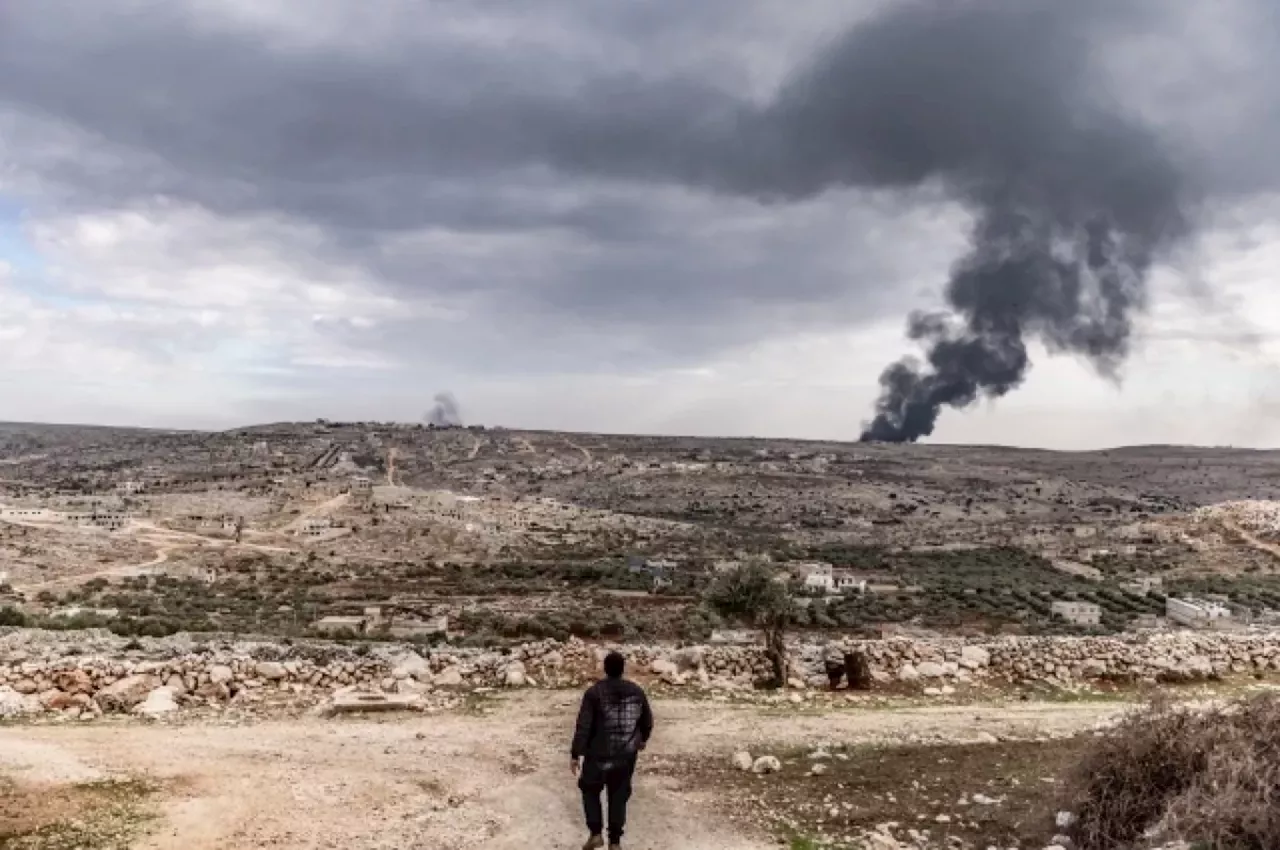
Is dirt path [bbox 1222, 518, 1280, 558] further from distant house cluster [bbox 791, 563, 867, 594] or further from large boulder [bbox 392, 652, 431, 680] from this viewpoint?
large boulder [bbox 392, 652, 431, 680]

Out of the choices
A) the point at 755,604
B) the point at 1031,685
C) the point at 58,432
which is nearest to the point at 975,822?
the point at 1031,685

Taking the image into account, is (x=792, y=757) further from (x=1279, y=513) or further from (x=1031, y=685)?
(x=1279, y=513)

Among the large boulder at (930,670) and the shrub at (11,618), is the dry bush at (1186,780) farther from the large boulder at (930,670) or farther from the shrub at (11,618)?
the shrub at (11,618)

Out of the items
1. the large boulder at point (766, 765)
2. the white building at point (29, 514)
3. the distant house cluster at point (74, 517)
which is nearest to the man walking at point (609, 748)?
the large boulder at point (766, 765)

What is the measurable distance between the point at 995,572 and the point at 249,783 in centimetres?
4809

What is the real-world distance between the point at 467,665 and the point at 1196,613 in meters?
26.0

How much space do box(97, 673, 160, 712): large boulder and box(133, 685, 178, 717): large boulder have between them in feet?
0.50

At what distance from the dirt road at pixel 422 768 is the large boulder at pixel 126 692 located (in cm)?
112

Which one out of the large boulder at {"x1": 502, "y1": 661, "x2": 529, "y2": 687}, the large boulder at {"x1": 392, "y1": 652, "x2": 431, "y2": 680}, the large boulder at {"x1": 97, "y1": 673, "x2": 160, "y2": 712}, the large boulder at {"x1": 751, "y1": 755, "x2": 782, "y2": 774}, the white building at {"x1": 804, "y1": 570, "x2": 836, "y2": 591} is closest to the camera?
the large boulder at {"x1": 751, "y1": 755, "x2": 782, "y2": 774}

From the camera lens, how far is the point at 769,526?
81.1 m

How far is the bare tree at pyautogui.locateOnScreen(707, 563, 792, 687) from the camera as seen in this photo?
18.0m

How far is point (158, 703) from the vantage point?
1256 cm

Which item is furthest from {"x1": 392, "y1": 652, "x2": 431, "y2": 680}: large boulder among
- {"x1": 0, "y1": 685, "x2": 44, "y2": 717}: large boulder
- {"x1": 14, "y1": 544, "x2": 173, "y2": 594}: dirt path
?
{"x1": 14, "y1": 544, "x2": 173, "y2": 594}: dirt path

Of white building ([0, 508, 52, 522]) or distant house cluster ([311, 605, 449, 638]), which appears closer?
distant house cluster ([311, 605, 449, 638])
